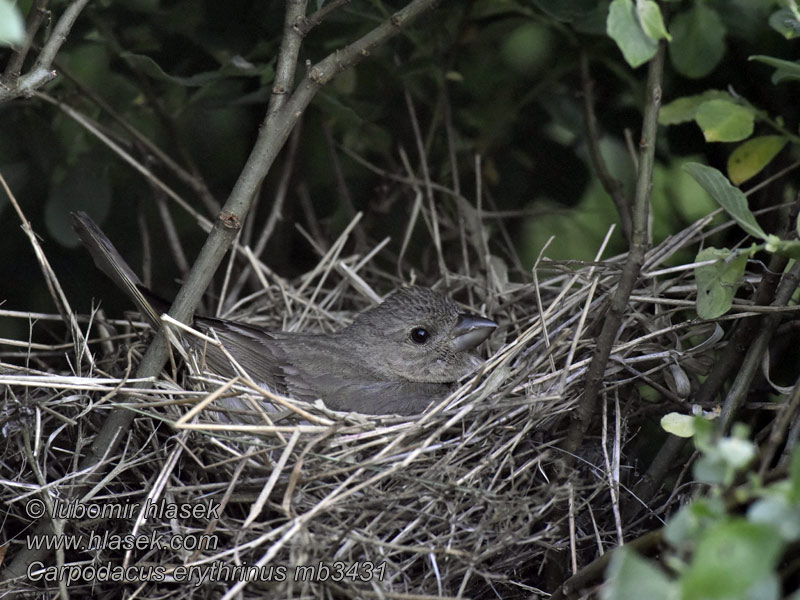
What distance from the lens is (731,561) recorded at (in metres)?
1.42

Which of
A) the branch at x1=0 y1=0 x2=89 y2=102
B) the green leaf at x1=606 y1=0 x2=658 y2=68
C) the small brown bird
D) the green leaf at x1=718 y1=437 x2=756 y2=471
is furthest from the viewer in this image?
the small brown bird

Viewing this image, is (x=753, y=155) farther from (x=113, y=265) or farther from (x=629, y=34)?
(x=113, y=265)

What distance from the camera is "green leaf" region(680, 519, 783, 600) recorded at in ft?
4.60

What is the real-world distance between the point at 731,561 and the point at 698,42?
9.46ft

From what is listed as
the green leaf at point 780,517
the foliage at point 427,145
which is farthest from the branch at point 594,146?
the green leaf at point 780,517

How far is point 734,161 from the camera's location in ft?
11.8

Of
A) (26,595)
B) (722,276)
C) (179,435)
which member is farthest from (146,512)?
(722,276)

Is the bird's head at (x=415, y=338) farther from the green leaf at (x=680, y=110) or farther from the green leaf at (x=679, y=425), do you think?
the green leaf at (x=679, y=425)

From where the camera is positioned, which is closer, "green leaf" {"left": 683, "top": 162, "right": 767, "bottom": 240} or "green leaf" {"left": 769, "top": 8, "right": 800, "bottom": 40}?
"green leaf" {"left": 683, "top": 162, "right": 767, "bottom": 240}

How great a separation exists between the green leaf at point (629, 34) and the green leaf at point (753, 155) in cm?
152

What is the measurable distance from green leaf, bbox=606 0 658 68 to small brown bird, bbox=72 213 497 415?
77.1 inches

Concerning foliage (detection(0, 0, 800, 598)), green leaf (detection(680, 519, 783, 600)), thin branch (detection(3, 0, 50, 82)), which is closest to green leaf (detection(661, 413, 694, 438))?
foliage (detection(0, 0, 800, 598))

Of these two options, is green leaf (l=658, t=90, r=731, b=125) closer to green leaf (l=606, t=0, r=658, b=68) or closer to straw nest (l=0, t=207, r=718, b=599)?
straw nest (l=0, t=207, r=718, b=599)

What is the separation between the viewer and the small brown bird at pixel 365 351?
364cm
